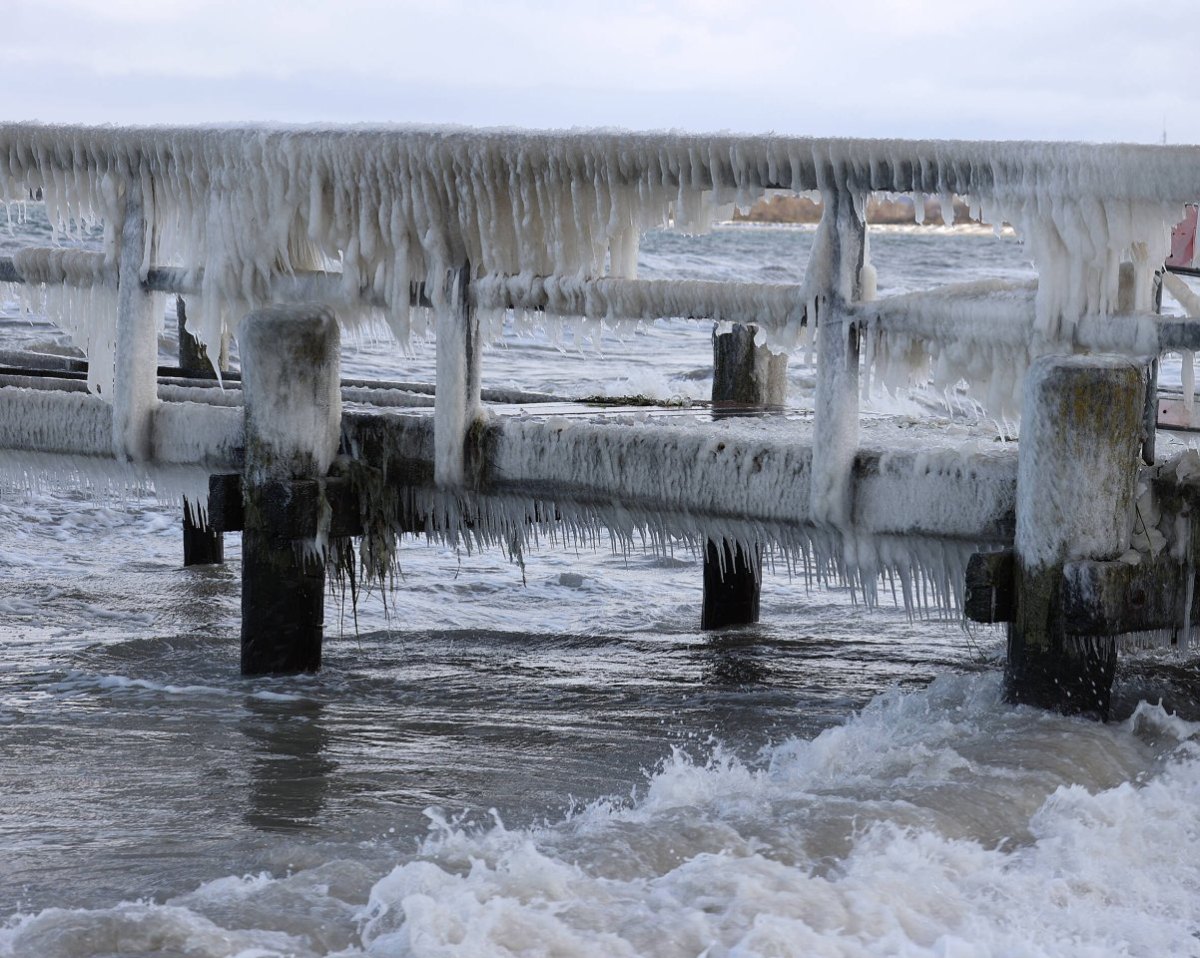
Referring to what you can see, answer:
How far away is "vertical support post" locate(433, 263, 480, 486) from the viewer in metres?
5.71

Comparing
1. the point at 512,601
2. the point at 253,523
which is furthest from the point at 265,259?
the point at 512,601

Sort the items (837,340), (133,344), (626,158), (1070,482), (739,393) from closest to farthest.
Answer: (1070,482) < (837,340) < (626,158) < (133,344) < (739,393)

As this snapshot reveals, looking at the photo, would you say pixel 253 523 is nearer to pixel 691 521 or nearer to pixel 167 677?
pixel 167 677

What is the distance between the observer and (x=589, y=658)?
23.2ft

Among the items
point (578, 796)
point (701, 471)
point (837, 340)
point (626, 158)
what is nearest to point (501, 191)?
point (626, 158)

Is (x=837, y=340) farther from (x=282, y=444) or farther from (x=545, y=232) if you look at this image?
(x=282, y=444)

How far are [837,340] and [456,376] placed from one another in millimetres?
1396

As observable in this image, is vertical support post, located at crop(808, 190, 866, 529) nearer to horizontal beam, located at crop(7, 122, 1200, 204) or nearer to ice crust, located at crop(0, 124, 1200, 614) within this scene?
ice crust, located at crop(0, 124, 1200, 614)

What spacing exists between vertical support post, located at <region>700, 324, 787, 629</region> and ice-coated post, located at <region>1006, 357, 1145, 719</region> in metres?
3.08

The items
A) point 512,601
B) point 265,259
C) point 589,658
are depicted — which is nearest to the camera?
point 265,259

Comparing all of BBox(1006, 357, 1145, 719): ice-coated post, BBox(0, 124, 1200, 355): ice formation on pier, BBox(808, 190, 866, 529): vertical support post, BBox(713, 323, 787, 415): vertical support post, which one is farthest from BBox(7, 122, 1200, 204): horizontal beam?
BBox(713, 323, 787, 415): vertical support post

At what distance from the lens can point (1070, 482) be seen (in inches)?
185

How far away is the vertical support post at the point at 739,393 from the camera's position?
7941 mm

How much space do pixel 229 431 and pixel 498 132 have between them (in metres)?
1.60
